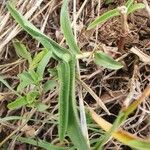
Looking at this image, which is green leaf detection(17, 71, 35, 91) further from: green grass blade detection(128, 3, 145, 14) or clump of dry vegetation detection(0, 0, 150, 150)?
green grass blade detection(128, 3, 145, 14)

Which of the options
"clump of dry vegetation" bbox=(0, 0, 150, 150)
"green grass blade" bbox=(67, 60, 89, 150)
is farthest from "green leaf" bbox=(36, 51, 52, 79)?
"green grass blade" bbox=(67, 60, 89, 150)

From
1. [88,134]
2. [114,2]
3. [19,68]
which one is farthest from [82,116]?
[114,2]

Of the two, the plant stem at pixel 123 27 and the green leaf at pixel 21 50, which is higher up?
the green leaf at pixel 21 50

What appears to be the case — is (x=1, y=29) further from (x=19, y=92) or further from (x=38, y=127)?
(x=38, y=127)

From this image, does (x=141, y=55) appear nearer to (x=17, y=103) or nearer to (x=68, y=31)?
(x=68, y=31)

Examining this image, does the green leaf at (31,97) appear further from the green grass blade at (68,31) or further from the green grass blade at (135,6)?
the green grass blade at (135,6)

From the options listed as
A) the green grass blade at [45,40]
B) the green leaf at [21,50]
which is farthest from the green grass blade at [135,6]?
the green leaf at [21,50]

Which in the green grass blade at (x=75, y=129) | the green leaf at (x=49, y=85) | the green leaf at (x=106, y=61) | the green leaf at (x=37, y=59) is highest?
the green leaf at (x=37, y=59)

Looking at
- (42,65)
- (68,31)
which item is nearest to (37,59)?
(42,65)
